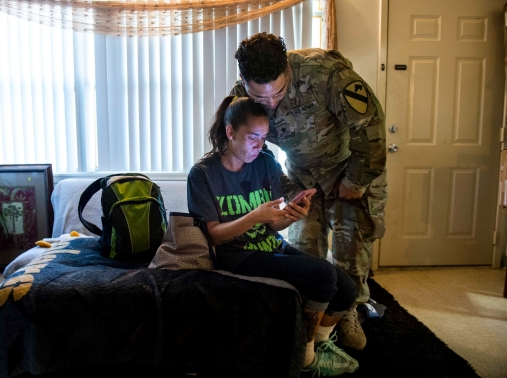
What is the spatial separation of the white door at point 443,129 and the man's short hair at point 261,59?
1773 mm

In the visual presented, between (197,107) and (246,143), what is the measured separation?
4.92 ft

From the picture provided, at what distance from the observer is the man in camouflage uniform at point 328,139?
51.6 inches

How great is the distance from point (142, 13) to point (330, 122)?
5.91 feet

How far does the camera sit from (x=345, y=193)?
1563mm

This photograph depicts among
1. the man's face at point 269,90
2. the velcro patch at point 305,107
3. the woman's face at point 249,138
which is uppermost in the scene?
the man's face at point 269,90

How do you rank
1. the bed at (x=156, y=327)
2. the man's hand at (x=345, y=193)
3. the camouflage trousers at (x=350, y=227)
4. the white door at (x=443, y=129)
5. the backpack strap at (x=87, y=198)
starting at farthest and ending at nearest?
the white door at (x=443, y=129) → the backpack strap at (x=87, y=198) → the camouflage trousers at (x=350, y=227) → the man's hand at (x=345, y=193) → the bed at (x=156, y=327)

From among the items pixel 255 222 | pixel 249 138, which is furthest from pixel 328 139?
pixel 255 222

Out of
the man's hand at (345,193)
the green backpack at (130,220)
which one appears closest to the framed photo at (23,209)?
the green backpack at (130,220)

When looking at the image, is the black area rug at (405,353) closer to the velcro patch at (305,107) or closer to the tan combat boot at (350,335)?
the tan combat boot at (350,335)

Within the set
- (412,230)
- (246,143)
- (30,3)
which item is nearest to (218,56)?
(30,3)

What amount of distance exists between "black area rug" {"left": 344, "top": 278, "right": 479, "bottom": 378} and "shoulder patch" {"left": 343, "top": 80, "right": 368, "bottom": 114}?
996 mm

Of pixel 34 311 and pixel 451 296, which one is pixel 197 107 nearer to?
pixel 34 311

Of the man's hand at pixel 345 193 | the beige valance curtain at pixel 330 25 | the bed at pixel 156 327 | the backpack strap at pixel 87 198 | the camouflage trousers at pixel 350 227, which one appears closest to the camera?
the bed at pixel 156 327

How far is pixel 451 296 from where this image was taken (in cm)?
234
